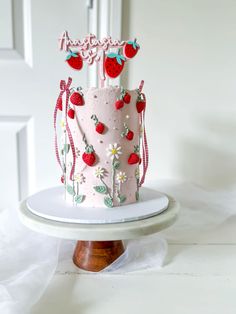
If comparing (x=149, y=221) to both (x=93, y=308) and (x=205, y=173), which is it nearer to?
(x=93, y=308)

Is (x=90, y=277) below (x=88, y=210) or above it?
below

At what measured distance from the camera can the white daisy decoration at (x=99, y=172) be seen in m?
0.51

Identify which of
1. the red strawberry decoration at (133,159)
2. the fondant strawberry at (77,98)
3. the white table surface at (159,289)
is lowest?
the white table surface at (159,289)

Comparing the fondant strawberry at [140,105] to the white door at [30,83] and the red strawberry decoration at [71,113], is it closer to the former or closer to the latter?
the red strawberry decoration at [71,113]

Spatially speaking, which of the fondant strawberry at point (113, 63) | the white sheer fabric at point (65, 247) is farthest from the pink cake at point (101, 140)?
the white sheer fabric at point (65, 247)

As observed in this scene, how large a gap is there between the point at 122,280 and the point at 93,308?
0.08 m

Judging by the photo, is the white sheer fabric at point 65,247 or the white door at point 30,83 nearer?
the white sheer fabric at point 65,247

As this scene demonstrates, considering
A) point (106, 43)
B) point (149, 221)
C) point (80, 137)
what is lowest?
point (149, 221)

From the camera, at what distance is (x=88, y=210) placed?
1.64ft

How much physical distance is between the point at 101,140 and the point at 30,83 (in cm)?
36

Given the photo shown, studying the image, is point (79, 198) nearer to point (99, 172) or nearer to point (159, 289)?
point (99, 172)

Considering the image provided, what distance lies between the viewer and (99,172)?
507 millimetres

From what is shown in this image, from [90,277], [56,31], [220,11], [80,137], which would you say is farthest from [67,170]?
[220,11]

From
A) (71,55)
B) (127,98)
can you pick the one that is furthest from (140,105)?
(71,55)
